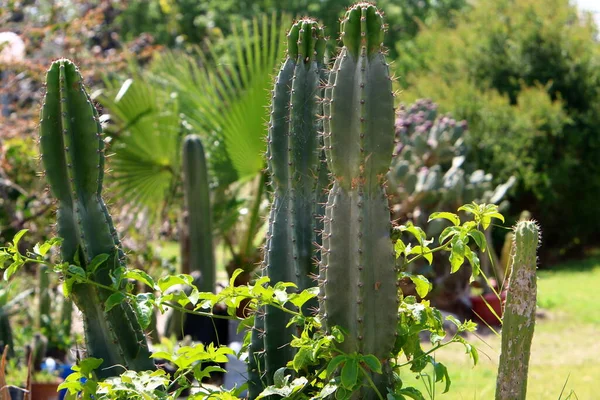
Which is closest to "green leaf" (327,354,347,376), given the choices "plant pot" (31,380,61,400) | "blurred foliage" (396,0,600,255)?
"plant pot" (31,380,61,400)

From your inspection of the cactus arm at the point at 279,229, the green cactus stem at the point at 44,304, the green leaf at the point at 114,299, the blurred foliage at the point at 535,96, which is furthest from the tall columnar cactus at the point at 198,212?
the blurred foliage at the point at 535,96

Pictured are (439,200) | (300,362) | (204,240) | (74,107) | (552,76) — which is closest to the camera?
(300,362)

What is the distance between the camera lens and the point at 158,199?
23.6ft

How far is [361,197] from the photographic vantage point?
237cm

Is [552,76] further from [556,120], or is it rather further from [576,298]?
[576,298]

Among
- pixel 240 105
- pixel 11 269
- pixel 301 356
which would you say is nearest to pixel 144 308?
pixel 11 269

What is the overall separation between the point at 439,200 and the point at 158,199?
286cm

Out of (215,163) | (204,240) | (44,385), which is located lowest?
(44,385)

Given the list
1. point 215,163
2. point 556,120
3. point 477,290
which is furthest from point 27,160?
point 556,120

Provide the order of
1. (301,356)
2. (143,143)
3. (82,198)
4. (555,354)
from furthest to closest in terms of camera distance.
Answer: (555,354)
(143,143)
(82,198)
(301,356)

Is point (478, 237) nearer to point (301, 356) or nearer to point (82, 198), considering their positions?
point (301, 356)

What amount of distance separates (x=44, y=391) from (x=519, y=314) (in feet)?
9.61

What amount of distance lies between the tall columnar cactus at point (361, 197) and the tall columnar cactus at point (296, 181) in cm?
49

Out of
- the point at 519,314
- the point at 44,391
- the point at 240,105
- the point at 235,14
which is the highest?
the point at 235,14
